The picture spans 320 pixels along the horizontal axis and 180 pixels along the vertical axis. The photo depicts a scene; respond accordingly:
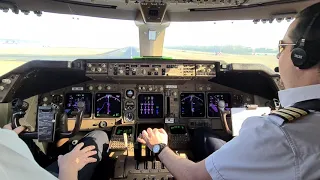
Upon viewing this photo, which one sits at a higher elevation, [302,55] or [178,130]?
[302,55]

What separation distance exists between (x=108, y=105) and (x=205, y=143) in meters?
1.35

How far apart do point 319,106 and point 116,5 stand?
11.3ft

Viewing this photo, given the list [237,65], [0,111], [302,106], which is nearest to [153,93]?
[237,65]

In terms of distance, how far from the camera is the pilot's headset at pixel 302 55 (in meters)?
0.93

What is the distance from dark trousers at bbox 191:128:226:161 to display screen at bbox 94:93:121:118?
1.04 metres

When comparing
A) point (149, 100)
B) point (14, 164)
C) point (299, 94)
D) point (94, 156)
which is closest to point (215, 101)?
point (149, 100)

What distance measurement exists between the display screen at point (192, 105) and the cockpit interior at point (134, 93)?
1 centimetres

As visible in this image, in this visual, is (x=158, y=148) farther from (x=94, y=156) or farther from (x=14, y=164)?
(x=14, y=164)

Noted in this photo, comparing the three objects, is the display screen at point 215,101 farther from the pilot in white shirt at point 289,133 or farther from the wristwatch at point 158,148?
the pilot in white shirt at point 289,133

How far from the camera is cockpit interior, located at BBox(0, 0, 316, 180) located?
8.92 feet

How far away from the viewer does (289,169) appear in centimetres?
87

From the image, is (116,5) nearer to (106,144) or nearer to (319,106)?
(106,144)

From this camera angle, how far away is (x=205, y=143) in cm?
259

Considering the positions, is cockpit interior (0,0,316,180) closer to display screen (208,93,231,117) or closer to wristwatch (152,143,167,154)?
display screen (208,93,231,117)
